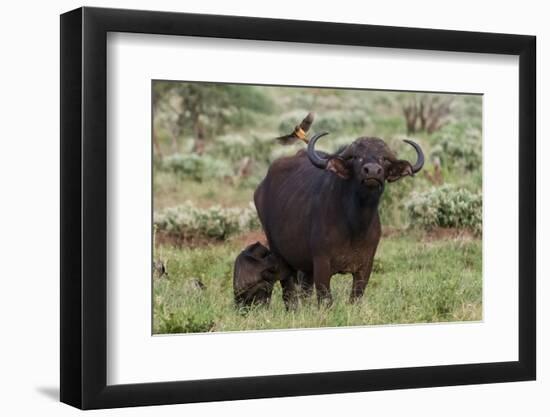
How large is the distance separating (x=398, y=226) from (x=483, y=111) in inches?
44.6

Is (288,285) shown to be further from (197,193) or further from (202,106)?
(202,106)

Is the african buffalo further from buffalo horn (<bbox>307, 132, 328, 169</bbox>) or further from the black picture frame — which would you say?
the black picture frame

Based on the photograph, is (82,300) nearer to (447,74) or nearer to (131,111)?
(131,111)

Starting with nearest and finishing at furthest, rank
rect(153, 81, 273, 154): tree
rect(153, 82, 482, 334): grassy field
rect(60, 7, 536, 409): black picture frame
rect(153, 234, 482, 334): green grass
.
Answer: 1. rect(60, 7, 536, 409): black picture frame
2. rect(153, 81, 273, 154): tree
3. rect(153, 234, 482, 334): green grass
4. rect(153, 82, 482, 334): grassy field

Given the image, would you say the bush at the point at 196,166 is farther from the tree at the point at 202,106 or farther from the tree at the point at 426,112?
the tree at the point at 426,112

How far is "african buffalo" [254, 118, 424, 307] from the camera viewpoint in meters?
11.8

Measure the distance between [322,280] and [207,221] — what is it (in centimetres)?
101

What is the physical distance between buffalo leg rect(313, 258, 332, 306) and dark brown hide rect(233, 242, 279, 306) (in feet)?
1.19

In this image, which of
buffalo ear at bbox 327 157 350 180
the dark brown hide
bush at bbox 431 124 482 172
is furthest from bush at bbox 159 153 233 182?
bush at bbox 431 124 482 172

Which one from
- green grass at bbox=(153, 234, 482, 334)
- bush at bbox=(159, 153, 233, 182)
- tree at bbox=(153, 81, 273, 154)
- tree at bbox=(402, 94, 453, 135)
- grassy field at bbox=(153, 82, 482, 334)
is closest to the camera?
tree at bbox=(153, 81, 273, 154)

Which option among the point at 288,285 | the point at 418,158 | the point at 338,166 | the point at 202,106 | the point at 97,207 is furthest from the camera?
the point at 288,285

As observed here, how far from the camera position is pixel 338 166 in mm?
11891

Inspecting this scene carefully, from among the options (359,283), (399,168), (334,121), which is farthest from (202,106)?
(359,283)

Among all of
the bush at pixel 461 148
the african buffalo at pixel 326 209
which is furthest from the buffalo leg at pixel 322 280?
the bush at pixel 461 148
